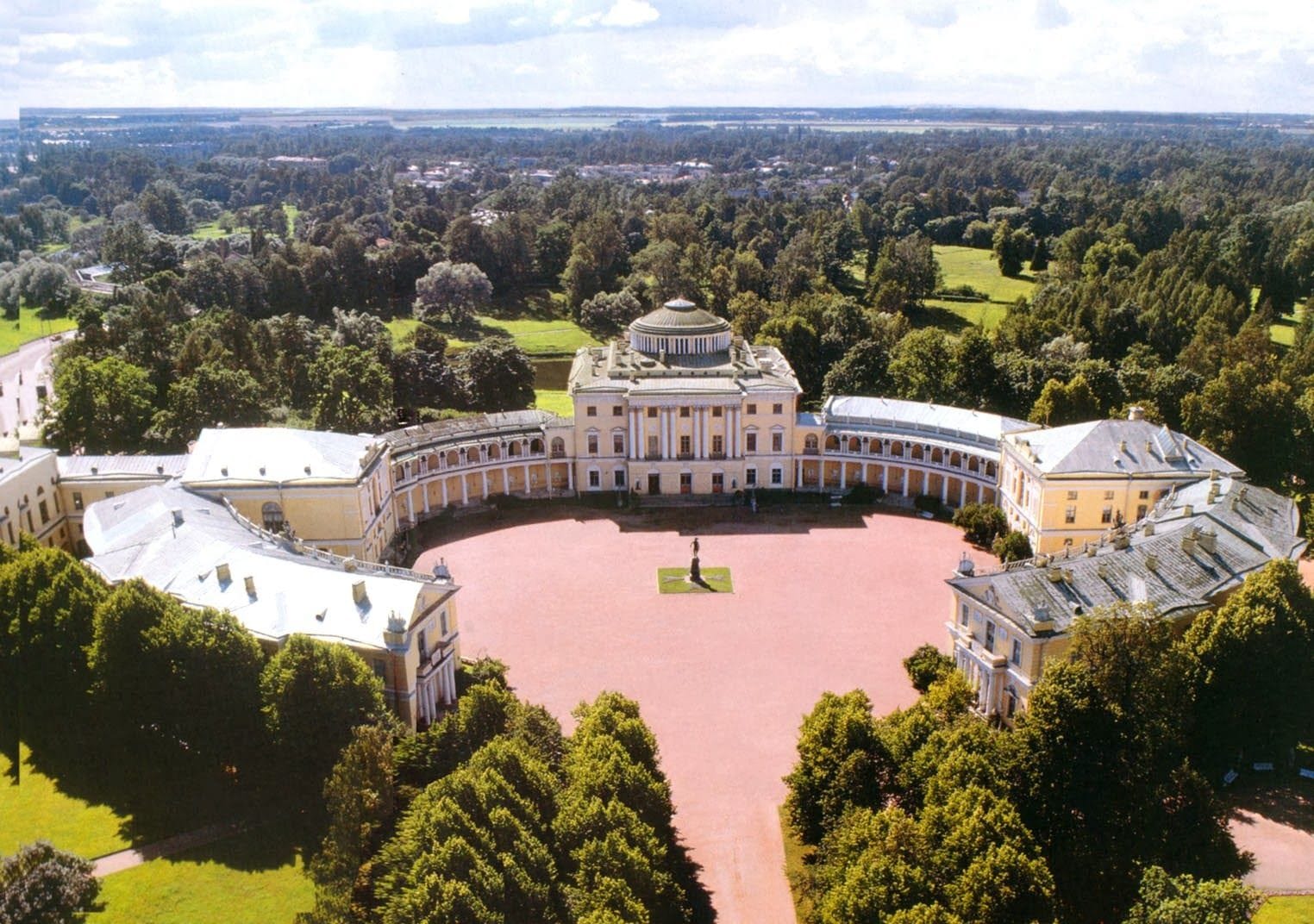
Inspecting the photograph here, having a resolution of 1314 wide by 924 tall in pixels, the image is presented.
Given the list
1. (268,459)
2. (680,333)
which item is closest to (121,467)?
(268,459)

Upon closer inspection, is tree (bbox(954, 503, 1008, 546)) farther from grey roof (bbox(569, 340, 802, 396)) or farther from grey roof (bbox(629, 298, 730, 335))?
grey roof (bbox(629, 298, 730, 335))

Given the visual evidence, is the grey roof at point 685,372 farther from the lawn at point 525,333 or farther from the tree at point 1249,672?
the lawn at point 525,333

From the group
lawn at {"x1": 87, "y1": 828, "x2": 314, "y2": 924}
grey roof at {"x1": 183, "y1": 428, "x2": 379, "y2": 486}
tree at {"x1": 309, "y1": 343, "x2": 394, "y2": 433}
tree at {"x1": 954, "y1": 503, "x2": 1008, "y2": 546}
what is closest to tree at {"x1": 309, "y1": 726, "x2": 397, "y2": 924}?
lawn at {"x1": 87, "y1": 828, "x2": 314, "y2": 924}

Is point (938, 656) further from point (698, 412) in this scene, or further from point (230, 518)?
point (230, 518)

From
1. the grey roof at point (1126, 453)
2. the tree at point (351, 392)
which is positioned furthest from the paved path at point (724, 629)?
the tree at point (351, 392)

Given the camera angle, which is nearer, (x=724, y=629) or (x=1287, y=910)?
(x=1287, y=910)

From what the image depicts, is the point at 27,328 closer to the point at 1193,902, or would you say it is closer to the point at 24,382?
the point at 24,382
